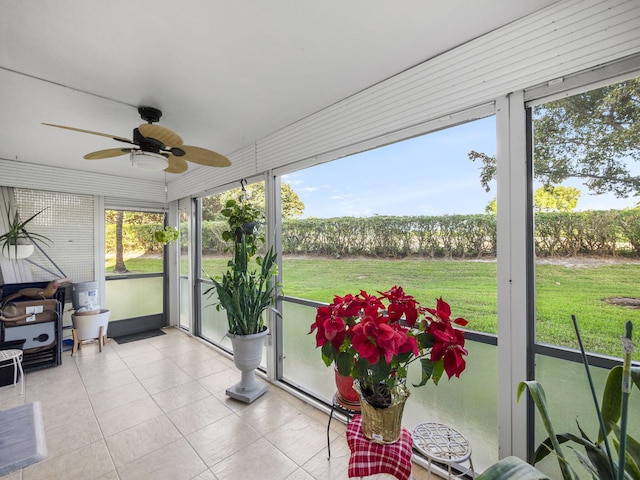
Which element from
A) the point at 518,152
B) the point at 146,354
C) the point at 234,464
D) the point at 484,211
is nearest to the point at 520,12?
the point at 518,152

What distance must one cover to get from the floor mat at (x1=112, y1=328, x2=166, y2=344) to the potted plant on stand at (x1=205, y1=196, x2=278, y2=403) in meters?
2.63

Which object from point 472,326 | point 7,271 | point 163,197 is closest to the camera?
point 472,326

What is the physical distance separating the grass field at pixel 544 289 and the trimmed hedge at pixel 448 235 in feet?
0.24

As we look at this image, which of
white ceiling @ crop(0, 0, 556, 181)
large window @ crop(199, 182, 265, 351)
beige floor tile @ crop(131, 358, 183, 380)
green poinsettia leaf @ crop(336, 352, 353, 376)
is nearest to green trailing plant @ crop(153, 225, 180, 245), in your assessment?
large window @ crop(199, 182, 265, 351)

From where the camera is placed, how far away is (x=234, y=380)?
10.1 feet

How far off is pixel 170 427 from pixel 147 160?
2.14 metres

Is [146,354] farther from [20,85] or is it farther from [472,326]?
[472,326]

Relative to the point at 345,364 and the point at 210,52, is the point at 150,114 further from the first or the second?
the point at 345,364

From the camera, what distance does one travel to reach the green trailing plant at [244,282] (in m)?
2.64

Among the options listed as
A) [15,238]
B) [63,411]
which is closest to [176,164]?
[63,411]

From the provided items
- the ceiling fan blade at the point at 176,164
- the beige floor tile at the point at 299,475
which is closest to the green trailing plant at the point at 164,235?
the ceiling fan blade at the point at 176,164

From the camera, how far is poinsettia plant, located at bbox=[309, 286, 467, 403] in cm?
100

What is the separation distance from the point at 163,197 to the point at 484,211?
16.7ft

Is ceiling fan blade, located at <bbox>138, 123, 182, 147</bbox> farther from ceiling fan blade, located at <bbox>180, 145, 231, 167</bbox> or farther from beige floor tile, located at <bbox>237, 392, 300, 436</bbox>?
beige floor tile, located at <bbox>237, 392, 300, 436</bbox>
